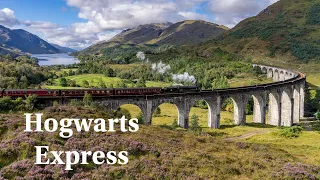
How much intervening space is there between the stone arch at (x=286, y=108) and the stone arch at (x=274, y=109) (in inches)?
126

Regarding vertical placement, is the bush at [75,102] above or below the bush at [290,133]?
above

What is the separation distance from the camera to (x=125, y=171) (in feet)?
66.8

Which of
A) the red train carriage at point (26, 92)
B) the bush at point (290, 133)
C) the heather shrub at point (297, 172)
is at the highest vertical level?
the red train carriage at point (26, 92)

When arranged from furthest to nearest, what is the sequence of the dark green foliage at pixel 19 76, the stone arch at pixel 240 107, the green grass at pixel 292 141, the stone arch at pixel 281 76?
1. the stone arch at pixel 281 76
2. the dark green foliage at pixel 19 76
3. the stone arch at pixel 240 107
4. the green grass at pixel 292 141

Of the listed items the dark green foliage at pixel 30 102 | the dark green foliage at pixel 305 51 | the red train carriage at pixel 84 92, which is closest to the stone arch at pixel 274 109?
the red train carriage at pixel 84 92

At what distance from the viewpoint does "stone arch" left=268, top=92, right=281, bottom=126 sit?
234ft

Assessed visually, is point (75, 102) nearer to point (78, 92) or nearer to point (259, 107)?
point (78, 92)

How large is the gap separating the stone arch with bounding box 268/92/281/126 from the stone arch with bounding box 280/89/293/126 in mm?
3190

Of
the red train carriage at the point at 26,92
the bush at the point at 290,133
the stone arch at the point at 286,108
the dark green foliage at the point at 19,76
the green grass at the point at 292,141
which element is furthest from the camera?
the dark green foliage at the point at 19,76

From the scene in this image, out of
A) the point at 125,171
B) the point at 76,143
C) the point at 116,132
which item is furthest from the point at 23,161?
the point at 116,132

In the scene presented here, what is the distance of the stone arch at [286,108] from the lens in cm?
7506

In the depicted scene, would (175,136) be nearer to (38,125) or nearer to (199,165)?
(199,165)

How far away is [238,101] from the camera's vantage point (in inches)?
2435

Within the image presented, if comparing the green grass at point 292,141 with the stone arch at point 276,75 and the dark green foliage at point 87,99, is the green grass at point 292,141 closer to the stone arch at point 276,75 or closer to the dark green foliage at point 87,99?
the dark green foliage at point 87,99
